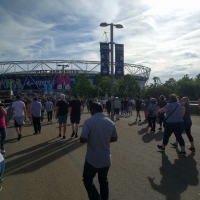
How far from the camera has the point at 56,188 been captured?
5.26 meters

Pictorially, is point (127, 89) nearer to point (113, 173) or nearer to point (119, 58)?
point (119, 58)

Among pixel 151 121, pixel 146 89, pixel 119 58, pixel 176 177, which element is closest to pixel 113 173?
pixel 176 177

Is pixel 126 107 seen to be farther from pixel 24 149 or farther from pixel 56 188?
pixel 56 188

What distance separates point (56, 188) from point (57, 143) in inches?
197

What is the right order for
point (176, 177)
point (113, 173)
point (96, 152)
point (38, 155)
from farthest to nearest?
point (38, 155) < point (113, 173) < point (176, 177) < point (96, 152)

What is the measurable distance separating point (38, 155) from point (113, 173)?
2.93m

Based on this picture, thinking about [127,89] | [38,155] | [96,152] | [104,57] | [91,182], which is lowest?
[38,155]

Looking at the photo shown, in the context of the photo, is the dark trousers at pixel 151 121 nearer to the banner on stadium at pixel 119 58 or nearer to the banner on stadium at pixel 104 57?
the banner on stadium at pixel 104 57

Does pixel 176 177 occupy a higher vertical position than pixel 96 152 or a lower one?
lower

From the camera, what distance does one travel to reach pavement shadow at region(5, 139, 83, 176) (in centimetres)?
675

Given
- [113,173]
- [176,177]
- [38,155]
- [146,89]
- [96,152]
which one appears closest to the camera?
[96,152]

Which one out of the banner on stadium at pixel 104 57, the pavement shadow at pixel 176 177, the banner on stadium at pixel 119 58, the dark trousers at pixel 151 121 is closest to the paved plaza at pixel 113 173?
the pavement shadow at pixel 176 177

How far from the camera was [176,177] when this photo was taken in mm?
5871

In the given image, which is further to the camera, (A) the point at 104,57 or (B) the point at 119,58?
(B) the point at 119,58
